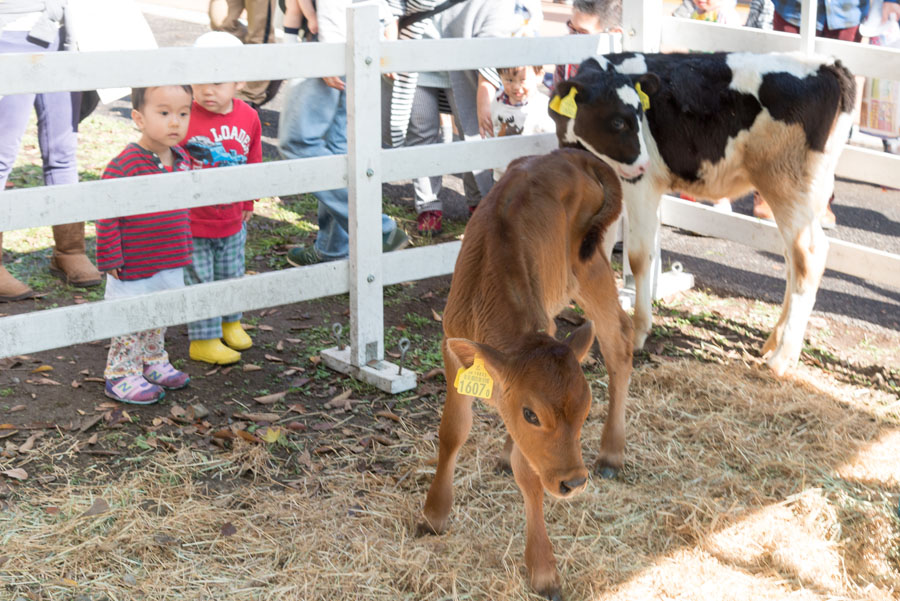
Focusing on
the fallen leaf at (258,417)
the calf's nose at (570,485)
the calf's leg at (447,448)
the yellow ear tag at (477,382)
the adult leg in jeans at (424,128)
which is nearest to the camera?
the calf's nose at (570,485)

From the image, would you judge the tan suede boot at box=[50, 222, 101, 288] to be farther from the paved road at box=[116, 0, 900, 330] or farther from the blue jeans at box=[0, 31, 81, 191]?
the paved road at box=[116, 0, 900, 330]

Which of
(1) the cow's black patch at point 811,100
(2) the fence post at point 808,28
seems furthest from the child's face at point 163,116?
(2) the fence post at point 808,28

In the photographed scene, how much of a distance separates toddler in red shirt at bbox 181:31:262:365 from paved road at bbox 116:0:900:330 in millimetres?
3135

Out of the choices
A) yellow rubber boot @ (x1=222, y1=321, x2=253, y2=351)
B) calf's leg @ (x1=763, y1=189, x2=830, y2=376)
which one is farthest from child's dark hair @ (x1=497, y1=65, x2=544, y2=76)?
yellow rubber boot @ (x1=222, y1=321, x2=253, y2=351)

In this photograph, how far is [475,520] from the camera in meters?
4.01

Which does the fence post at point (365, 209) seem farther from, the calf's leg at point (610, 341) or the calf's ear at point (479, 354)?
the calf's ear at point (479, 354)

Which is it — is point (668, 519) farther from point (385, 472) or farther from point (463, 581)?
point (385, 472)

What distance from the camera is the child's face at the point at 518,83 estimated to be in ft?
22.3

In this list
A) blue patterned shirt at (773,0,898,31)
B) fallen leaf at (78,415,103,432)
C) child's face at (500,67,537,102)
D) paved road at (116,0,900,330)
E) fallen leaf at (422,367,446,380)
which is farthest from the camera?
blue patterned shirt at (773,0,898,31)

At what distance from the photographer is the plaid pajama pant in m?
5.32

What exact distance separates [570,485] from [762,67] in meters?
3.17

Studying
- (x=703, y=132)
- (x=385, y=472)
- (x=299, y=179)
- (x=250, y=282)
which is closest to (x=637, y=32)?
(x=703, y=132)

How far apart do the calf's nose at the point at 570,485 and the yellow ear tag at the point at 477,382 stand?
1.24ft

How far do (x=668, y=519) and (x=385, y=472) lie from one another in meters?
1.26
